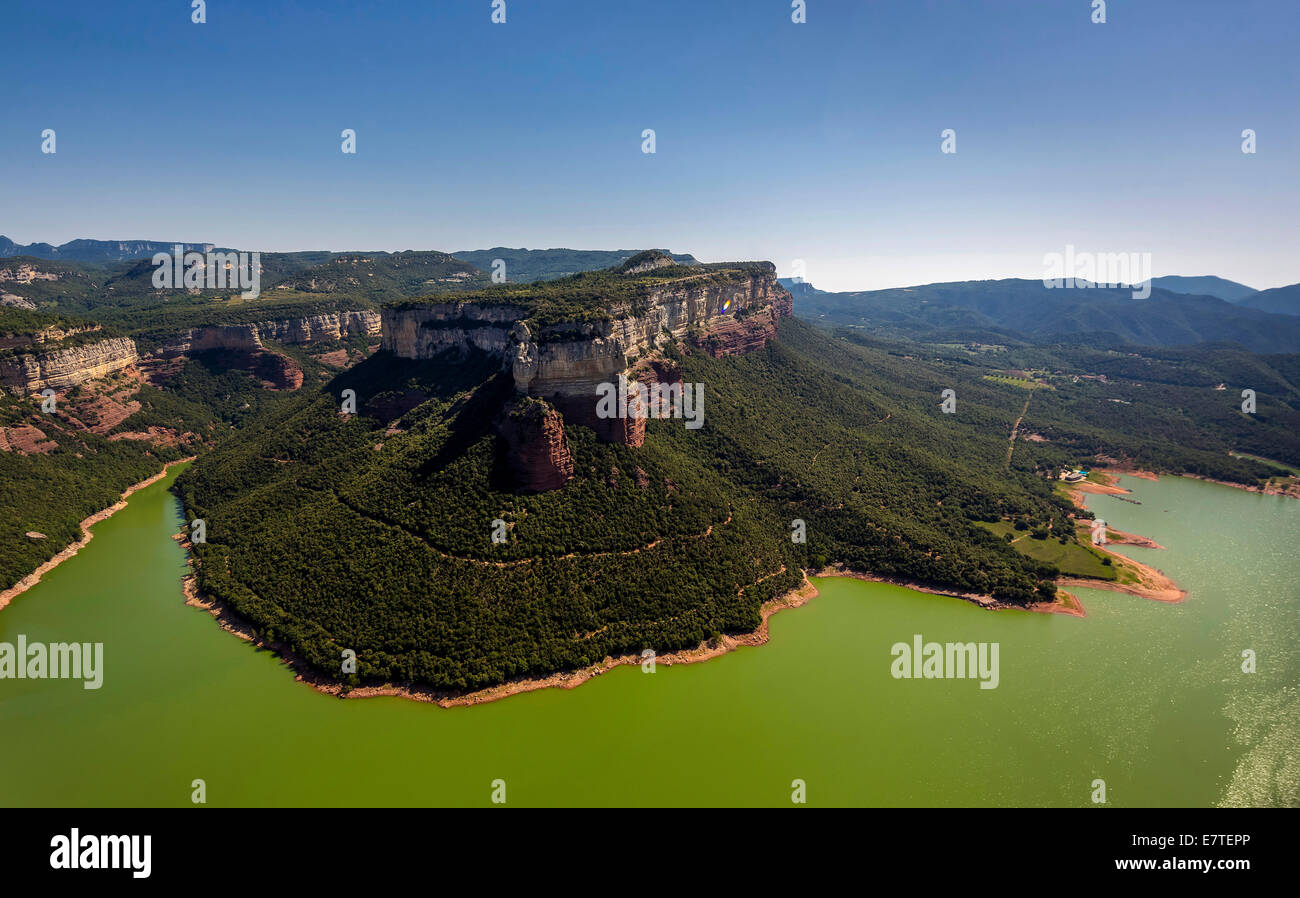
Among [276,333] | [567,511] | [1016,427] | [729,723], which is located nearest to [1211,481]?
[1016,427]

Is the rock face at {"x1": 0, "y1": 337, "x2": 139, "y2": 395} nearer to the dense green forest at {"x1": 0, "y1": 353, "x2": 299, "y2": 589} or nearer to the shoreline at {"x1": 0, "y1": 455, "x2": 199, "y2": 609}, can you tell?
the dense green forest at {"x1": 0, "y1": 353, "x2": 299, "y2": 589}

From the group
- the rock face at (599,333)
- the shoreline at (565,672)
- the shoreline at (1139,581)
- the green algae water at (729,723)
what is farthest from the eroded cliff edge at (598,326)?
the shoreline at (1139,581)

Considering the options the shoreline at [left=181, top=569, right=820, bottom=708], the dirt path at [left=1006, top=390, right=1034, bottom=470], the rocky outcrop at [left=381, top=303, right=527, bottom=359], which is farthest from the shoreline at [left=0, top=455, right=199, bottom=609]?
the dirt path at [left=1006, top=390, right=1034, bottom=470]

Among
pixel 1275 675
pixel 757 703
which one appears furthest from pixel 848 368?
pixel 757 703

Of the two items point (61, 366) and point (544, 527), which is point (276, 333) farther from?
point (544, 527)
